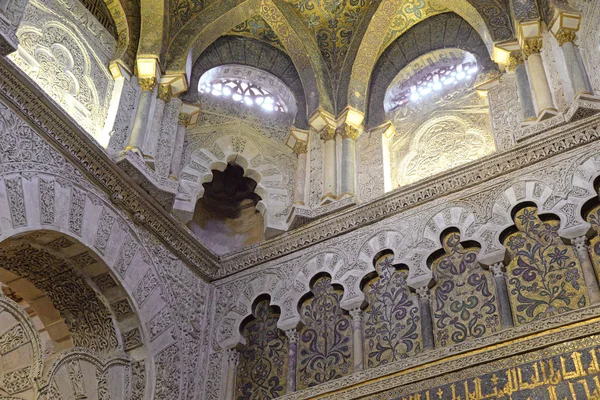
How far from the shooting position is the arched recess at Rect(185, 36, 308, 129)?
9773 mm

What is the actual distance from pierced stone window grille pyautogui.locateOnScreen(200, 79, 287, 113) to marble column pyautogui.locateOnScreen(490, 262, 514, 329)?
4.04m

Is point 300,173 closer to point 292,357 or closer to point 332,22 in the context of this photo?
→ point 332,22

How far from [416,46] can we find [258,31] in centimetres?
198

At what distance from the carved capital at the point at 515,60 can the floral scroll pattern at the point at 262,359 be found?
3614 mm

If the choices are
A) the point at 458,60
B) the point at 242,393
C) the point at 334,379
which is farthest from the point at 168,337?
the point at 458,60

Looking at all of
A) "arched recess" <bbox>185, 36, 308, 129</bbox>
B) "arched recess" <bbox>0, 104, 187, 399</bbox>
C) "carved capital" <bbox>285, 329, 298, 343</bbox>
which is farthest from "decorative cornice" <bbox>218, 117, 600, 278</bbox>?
"arched recess" <bbox>185, 36, 308, 129</bbox>

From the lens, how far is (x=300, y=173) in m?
9.19

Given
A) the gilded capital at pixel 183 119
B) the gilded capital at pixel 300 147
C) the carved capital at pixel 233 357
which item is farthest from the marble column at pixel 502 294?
the gilded capital at pixel 183 119

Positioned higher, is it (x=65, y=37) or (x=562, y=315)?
(x=65, y=37)

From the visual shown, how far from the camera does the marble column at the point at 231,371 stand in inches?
312

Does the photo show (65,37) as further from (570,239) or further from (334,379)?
(570,239)

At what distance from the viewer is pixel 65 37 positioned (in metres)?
8.26

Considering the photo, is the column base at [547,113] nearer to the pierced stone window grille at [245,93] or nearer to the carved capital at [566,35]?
the carved capital at [566,35]

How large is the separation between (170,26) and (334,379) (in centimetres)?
456
